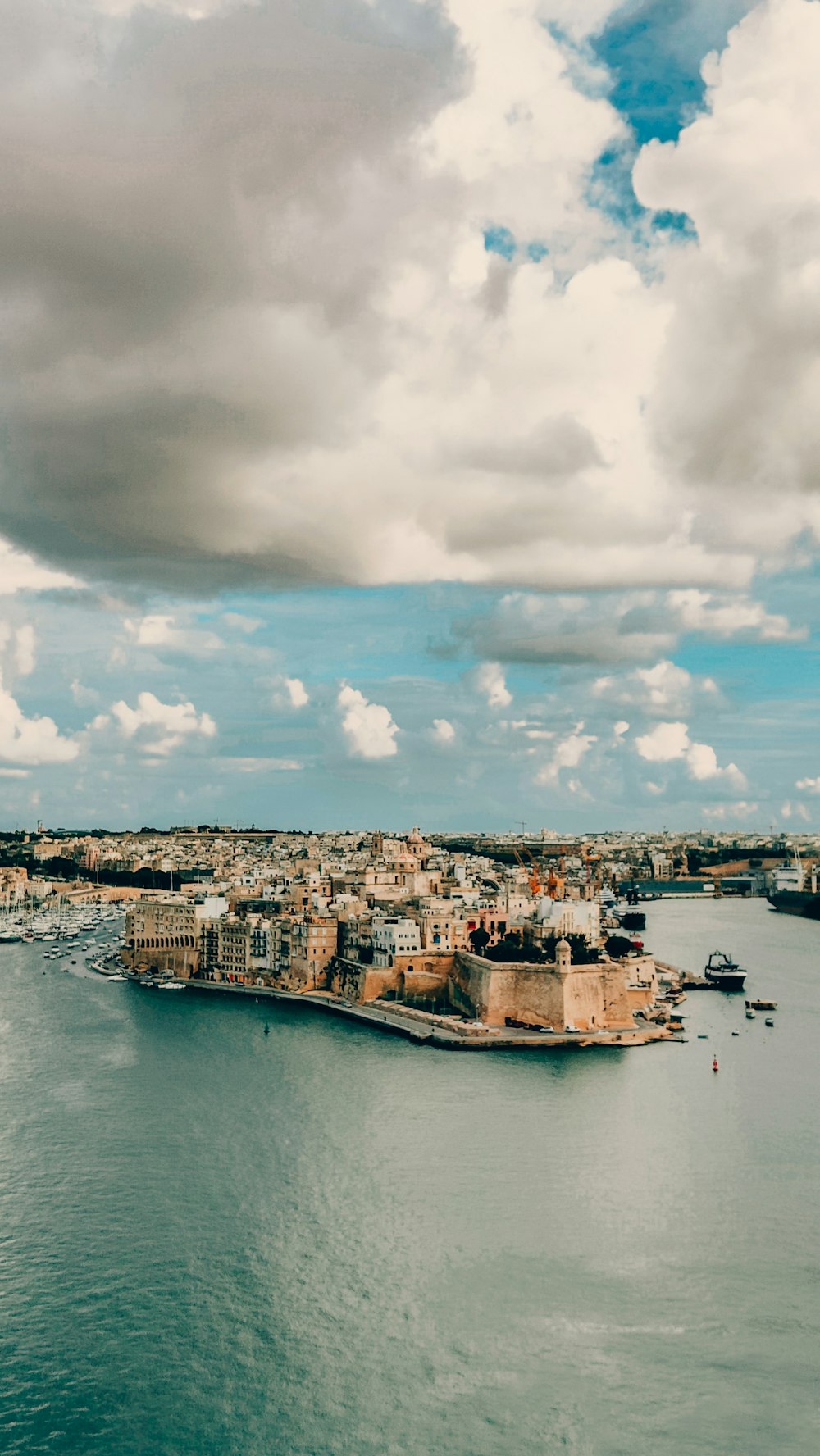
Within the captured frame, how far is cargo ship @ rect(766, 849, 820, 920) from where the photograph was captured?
7443cm

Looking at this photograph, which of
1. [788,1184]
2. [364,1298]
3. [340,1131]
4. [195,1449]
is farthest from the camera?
[340,1131]

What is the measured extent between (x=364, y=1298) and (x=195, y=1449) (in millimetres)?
3348

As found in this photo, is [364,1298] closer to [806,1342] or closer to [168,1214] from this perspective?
[168,1214]

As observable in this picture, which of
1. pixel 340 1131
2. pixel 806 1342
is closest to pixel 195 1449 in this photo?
pixel 806 1342

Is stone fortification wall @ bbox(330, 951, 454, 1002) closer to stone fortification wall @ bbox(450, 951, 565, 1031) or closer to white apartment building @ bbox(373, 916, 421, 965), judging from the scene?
white apartment building @ bbox(373, 916, 421, 965)

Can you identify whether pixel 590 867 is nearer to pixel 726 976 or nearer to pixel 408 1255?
pixel 726 976

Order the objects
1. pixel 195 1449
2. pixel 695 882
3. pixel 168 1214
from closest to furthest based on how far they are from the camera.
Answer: pixel 195 1449 < pixel 168 1214 < pixel 695 882

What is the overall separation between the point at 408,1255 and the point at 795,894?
69.4m

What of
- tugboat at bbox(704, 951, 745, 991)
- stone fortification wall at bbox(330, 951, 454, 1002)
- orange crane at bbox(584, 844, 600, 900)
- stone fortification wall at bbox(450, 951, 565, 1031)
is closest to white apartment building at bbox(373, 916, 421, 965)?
stone fortification wall at bbox(330, 951, 454, 1002)

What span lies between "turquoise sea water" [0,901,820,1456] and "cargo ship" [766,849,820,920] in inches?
1982

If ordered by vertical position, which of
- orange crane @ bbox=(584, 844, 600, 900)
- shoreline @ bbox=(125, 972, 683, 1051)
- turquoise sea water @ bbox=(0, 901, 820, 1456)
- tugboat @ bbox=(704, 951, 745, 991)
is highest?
orange crane @ bbox=(584, 844, 600, 900)

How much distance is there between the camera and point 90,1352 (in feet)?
42.5

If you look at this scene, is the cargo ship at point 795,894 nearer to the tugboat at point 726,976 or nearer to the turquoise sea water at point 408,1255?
the tugboat at point 726,976

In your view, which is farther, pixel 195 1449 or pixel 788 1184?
pixel 788 1184
